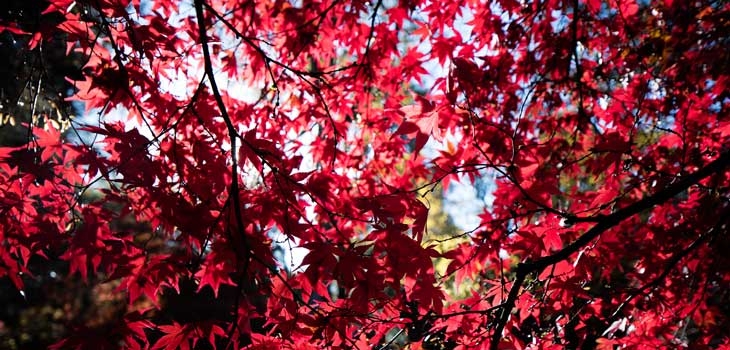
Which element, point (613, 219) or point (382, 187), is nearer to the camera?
point (613, 219)

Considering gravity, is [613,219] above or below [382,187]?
below

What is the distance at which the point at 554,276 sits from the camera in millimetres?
2207

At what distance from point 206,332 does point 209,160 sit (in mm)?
979

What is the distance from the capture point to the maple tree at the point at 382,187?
2057 mm

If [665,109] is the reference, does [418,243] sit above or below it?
below

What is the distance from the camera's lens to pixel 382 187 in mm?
4086

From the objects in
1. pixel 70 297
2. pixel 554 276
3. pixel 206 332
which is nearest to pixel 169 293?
pixel 70 297

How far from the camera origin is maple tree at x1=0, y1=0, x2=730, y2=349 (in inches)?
81.0

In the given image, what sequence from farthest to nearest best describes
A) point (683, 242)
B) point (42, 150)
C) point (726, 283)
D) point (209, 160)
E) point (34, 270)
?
point (34, 270)
point (683, 242)
point (726, 283)
point (209, 160)
point (42, 150)

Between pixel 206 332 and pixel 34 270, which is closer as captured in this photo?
pixel 206 332

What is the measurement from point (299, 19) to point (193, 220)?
6.92ft

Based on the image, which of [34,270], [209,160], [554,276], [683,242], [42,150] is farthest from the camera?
[34,270]

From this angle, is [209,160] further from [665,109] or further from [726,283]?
[665,109]

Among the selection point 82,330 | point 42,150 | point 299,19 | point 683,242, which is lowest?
point 82,330
